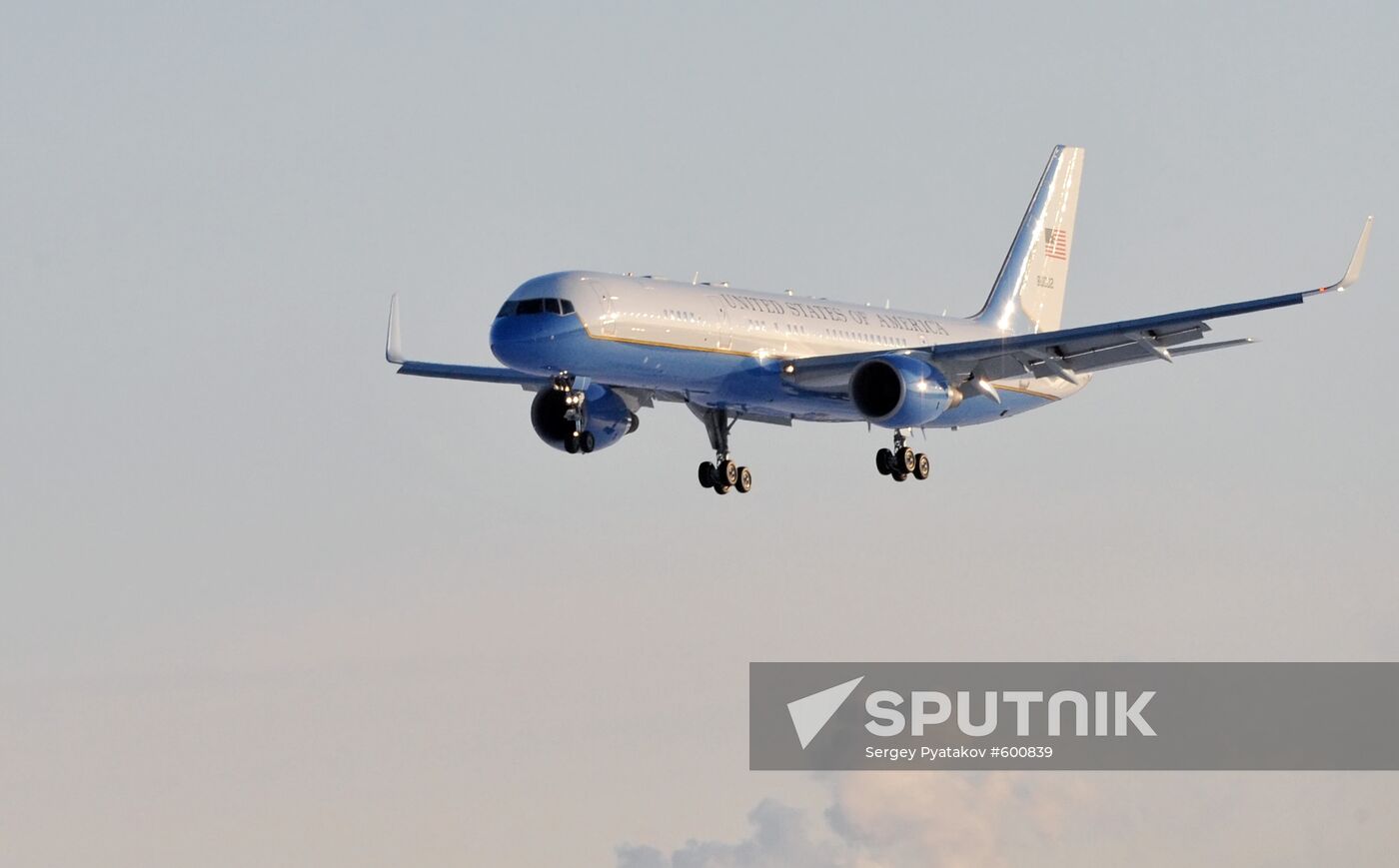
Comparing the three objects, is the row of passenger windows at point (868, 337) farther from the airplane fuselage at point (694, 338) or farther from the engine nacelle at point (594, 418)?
the engine nacelle at point (594, 418)

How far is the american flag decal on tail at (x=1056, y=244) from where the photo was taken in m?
84.2

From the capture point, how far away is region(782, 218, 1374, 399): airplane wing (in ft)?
204

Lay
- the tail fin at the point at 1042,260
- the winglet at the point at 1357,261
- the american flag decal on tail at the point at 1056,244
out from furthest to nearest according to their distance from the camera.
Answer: the american flag decal on tail at the point at 1056,244
the tail fin at the point at 1042,260
the winglet at the point at 1357,261

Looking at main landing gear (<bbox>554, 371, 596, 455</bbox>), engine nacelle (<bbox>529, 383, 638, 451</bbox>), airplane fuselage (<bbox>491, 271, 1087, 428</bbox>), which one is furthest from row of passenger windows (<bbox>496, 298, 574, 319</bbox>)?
engine nacelle (<bbox>529, 383, 638, 451</bbox>)

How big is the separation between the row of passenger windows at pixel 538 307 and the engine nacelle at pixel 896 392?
910 centimetres

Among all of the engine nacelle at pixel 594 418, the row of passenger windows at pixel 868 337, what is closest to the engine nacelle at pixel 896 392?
the row of passenger windows at pixel 868 337

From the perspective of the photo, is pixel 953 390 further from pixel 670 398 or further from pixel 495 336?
pixel 495 336

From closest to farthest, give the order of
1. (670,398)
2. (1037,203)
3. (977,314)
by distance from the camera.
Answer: (670,398) < (977,314) < (1037,203)

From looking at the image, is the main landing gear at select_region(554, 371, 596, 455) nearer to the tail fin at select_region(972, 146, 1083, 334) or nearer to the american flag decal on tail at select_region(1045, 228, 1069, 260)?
the tail fin at select_region(972, 146, 1083, 334)

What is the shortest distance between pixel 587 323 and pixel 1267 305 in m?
16.4

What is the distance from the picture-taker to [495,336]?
2354 inches

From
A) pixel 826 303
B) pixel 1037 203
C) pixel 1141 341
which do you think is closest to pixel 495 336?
pixel 826 303

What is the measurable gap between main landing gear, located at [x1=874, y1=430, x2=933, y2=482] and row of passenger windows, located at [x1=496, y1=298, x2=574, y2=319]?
42.8ft

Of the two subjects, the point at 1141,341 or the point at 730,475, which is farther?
the point at 730,475
